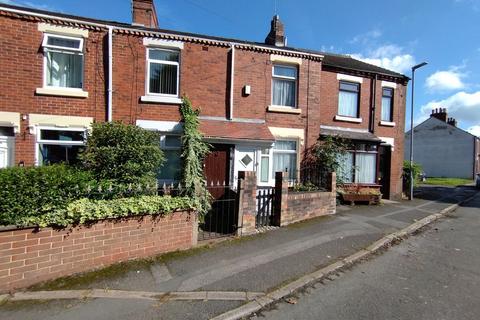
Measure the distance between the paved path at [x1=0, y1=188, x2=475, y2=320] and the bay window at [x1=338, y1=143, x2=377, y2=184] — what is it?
4796 millimetres

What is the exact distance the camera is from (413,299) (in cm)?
464

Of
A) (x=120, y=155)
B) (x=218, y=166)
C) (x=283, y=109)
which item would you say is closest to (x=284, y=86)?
(x=283, y=109)

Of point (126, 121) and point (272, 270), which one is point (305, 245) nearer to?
point (272, 270)

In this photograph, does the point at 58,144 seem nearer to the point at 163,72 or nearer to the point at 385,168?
the point at 163,72

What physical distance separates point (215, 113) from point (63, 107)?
4.56 m

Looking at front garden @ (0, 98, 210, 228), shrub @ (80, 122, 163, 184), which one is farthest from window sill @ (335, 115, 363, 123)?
shrub @ (80, 122, 163, 184)

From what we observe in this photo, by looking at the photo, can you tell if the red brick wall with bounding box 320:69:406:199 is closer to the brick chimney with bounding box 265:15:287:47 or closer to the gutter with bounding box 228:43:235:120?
the brick chimney with bounding box 265:15:287:47

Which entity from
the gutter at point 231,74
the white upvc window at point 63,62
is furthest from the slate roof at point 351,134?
the white upvc window at point 63,62

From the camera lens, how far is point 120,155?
6918 mm

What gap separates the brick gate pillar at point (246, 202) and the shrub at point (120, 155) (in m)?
2.01

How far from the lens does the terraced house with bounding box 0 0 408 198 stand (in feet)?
29.0

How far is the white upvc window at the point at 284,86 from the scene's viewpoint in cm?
1175

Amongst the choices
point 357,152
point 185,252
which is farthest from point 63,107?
point 357,152

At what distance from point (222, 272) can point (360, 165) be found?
10.5 meters
